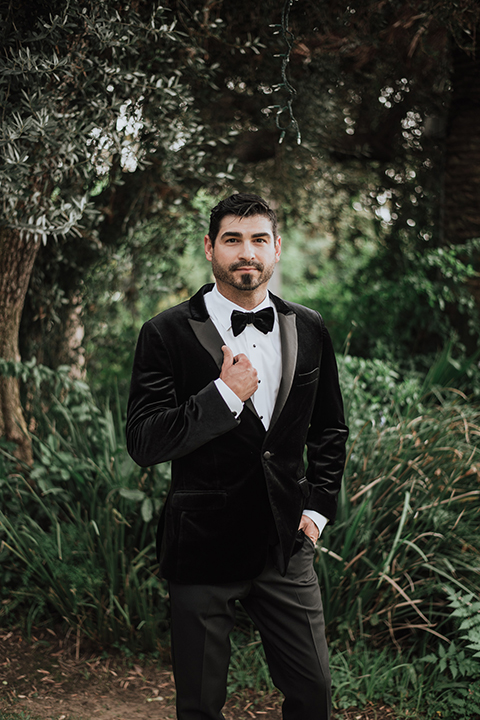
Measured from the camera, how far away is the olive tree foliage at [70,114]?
2.72 metres

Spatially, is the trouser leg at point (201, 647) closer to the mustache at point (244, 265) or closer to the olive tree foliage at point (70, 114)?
the mustache at point (244, 265)

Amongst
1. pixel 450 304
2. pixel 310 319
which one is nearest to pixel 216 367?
pixel 310 319

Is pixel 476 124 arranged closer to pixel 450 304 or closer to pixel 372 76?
pixel 372 76

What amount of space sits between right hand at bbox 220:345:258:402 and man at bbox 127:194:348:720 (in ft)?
0.04

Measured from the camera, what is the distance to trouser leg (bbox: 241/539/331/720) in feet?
6.56

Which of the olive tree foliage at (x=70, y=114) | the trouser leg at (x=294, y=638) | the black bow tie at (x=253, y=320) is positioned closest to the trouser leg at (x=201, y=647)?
the trouser leg at (x=294, y=638)

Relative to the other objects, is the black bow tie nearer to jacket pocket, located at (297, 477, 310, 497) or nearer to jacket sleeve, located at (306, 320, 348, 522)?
jacket sleeve, located at (306, 320, 348, 522)

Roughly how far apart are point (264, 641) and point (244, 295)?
1.27m

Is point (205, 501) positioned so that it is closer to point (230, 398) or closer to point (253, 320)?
point (230, 398)

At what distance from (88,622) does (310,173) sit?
4.39 meters

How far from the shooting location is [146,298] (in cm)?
575

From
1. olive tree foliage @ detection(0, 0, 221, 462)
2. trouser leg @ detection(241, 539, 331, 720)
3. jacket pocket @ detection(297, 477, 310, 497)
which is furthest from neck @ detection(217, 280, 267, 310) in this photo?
olive tree foliage @ detection(0, 0, 221, 462)

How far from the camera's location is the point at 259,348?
7.02ft

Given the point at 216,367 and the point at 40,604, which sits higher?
the point at 216,367
